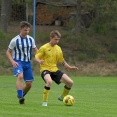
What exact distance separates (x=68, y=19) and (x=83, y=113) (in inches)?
1144

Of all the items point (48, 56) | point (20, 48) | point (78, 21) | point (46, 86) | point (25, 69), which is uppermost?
point (20, 48)

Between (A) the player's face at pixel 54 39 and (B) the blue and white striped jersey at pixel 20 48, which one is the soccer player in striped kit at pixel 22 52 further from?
(A) the player's face at pixel 54 39

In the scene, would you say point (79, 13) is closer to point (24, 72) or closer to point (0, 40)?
point (0, 40)

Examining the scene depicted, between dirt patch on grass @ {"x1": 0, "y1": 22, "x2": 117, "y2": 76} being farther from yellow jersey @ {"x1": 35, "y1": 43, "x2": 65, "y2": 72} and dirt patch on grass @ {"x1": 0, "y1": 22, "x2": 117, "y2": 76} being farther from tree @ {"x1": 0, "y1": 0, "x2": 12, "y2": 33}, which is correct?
yellow jersey @ {"x1": 35, "y1": 43, "x2": 65, "y2": 72}

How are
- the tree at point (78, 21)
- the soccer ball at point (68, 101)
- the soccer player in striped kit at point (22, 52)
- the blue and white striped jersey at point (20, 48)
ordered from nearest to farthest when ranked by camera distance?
the soccer ball at point (68, 101) → the soccer player in striped kit at point (22, 52) → the blue and white striped jersey at point (20, 48) → the tree at point (78, 21)

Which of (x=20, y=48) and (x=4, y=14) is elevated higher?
(x=20, y=48)

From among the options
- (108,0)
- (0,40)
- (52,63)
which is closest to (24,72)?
(52,63)

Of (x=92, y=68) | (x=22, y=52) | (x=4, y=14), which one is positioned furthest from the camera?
(x=4, y=14)

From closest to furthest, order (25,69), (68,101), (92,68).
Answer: (68,101) → (25,69) → (92,68)

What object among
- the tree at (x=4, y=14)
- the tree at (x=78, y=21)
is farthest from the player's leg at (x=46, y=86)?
the tree at (x=4, y=14)

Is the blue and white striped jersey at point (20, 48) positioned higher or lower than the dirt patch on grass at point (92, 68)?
higher

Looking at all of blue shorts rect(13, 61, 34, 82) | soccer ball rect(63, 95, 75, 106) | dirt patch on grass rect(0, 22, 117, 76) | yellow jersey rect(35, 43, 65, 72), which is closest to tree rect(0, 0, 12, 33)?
dirt patch on grass rect(0, 22, 117, 76)

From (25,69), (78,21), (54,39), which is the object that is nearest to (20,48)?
(25,69)

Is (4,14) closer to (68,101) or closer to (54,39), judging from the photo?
(54,39)
